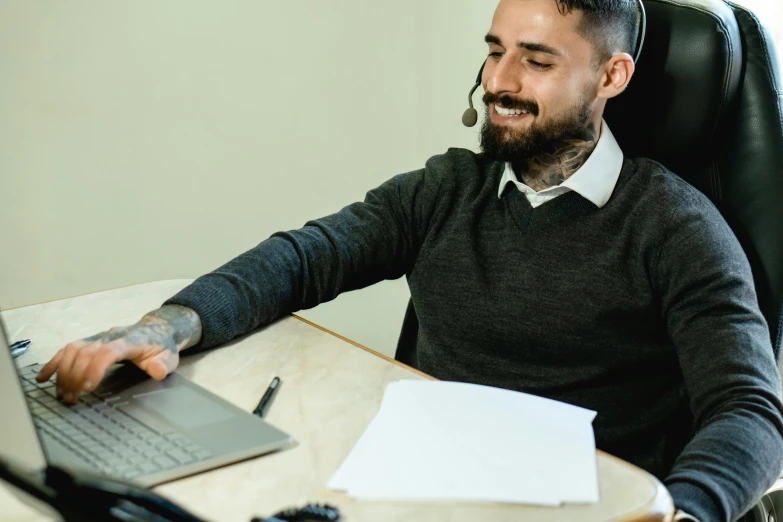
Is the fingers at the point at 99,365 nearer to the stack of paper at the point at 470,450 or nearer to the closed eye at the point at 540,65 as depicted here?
the stack of paper at the point at 470,450

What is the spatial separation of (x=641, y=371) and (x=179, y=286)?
0.72m

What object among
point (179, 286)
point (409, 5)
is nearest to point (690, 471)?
point (179, 286)

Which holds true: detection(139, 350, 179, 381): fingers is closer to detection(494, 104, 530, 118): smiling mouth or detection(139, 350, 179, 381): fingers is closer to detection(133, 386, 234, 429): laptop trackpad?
detection(133, 386, 234, 429): laptop trackpad

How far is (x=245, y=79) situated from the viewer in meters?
2.10

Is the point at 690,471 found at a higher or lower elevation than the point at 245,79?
lower

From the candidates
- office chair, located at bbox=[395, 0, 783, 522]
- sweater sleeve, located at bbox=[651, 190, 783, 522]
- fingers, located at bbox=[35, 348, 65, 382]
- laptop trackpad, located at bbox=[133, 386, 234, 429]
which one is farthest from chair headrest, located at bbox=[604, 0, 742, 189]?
fingers, located at bbox=[35, 348, 65, 382]

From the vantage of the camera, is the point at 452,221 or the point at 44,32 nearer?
the point at 452,221

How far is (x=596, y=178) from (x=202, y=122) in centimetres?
118

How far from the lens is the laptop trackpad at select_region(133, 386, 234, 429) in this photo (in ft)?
2.68

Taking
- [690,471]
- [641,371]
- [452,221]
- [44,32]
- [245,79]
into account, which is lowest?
[641,371]

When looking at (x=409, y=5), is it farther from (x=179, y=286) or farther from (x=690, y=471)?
(x=690, y=471)

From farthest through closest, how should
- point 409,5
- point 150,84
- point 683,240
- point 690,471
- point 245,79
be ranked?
point 409,5 → point 245,79 → point 150,84 → point 683,240 → point 690,471

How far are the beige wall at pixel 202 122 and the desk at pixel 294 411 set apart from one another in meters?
0.81

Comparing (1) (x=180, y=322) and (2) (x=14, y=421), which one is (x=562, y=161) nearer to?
(1) (x=180, y=322)
